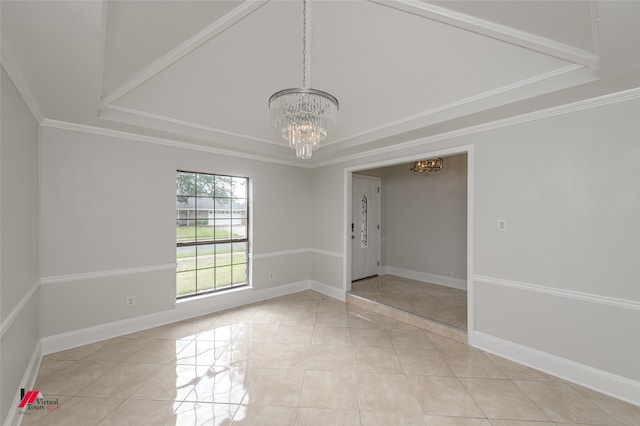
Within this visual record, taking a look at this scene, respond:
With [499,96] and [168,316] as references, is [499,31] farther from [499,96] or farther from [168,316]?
[168,316]

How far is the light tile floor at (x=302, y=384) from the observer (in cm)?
195

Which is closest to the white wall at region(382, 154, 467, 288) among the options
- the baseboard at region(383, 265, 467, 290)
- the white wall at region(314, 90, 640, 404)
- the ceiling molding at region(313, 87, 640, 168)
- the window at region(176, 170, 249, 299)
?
the baseboard at region(383, 265, 467, 290)

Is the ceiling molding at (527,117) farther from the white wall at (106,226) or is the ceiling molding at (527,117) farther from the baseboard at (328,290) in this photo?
the white wall at (106,226)

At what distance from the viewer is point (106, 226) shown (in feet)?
10.3

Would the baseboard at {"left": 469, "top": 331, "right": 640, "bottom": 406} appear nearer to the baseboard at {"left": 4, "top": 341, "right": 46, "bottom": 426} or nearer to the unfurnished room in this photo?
the unfurnished room

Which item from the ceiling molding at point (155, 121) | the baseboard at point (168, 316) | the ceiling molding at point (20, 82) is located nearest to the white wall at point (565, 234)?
the baseboard at point (168, 316)

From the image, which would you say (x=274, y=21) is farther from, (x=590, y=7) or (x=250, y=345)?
(x=250, y=345)

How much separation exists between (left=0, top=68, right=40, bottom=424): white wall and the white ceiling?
0.29 meters

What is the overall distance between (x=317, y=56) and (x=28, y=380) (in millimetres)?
3765

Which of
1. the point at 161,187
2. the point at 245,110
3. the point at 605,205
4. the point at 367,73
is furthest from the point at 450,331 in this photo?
the point at 161,187

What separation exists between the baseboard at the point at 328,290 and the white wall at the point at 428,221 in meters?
1.89

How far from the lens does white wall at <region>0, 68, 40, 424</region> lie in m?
1.72

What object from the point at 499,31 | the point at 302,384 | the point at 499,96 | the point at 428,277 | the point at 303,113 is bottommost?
the point at 302,384

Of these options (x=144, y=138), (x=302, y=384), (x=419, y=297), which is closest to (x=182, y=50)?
(x=144, y=138)
